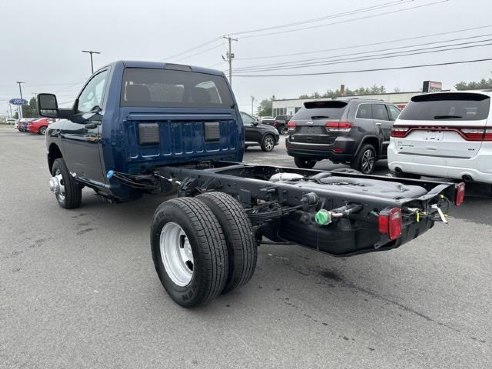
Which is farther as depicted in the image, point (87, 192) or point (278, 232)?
point (87, 192)

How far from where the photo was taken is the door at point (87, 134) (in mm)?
4645

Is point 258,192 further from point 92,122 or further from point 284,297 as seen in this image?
point 92,122

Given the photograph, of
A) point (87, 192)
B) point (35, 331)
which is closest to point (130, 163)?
point (35, 331)

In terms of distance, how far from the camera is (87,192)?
24.8ft

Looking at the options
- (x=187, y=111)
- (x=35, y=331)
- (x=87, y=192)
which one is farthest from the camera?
(x=87, y=192)

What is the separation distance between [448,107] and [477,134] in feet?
2.36

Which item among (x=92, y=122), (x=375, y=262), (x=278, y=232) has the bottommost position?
(x=375, y=262)

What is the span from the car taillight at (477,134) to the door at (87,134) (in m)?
5.03

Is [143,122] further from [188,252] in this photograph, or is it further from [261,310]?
[261,310]

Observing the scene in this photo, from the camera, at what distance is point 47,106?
532 cm

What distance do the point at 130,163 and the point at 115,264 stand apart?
123cm

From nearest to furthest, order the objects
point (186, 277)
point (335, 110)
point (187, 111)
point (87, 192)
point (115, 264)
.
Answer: point (186, 277)
point (115, 264)
point (187, 111)
point (87, 192)
point (335, 110)

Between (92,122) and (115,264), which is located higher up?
(92,122)

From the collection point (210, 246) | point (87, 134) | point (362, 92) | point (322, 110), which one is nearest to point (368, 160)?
point (322, 110)
